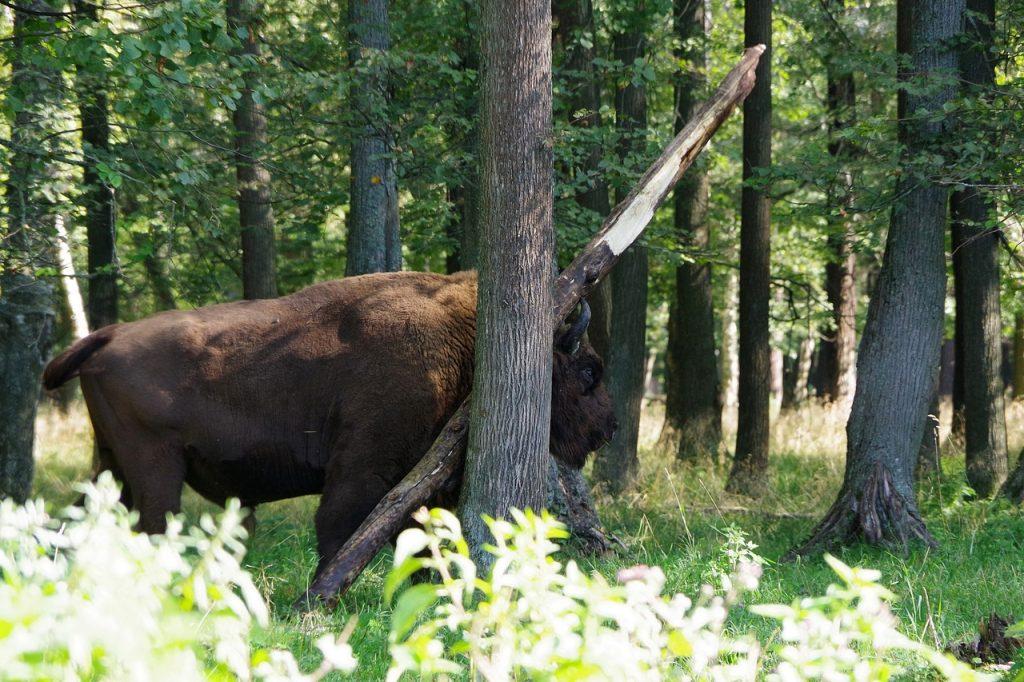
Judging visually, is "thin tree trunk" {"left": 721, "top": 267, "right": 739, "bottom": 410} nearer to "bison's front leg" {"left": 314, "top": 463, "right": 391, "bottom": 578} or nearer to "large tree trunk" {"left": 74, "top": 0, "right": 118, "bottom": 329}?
"large tree trunk" {"left": 74, "top": 0, "right": 118, "bottom": 329}

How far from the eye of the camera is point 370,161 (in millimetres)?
9961

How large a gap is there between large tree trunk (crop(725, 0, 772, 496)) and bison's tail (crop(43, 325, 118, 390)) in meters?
7.51

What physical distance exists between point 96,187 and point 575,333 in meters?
4.41

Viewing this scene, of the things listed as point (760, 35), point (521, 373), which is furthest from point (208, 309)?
point (760, 35)

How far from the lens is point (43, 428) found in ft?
58.9

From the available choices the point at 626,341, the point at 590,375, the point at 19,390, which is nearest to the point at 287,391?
the point at 590,375

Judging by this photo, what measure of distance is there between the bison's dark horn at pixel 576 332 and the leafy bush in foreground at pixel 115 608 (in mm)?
5126

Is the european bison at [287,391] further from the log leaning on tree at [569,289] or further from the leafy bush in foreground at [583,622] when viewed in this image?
the leafy bush in foreground at [583,622]

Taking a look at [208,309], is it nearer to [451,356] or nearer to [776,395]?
[451,356]

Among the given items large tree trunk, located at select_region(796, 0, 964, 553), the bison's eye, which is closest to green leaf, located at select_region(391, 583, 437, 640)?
the bison's eye

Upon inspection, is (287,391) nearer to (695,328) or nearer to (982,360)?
(982,360)

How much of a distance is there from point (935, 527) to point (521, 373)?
4.48 m

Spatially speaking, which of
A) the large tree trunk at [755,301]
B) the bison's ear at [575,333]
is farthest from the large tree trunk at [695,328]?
the bison's ear at [575,333]

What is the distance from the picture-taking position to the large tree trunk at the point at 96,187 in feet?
24.6
